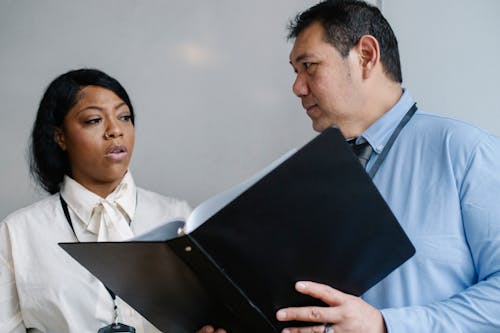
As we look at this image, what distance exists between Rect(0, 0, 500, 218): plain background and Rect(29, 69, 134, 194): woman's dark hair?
39cm

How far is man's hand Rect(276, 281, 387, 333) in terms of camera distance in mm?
997

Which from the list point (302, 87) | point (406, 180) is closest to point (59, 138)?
point (302, 87)

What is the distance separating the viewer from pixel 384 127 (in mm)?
1333

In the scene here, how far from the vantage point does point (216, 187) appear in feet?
7.60

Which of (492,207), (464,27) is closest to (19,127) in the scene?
(464,27)

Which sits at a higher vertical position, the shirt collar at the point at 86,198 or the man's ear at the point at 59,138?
the man's ear at the point at 59,138

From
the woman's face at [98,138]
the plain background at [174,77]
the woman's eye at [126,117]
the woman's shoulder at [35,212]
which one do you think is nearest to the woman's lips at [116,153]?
the woman's face at [98,138]

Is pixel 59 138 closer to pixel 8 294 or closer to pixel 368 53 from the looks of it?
pixel 8 294

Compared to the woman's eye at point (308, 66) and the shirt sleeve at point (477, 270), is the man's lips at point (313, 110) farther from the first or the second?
the shirt sleeve at point (477, 270)

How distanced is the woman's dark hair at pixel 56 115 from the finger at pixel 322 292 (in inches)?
44.0

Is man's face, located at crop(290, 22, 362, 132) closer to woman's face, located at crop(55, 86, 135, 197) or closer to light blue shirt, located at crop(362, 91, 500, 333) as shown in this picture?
light blue shirt, located at crop(362, 91, 500, 333)

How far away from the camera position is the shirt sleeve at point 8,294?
5.57 ft

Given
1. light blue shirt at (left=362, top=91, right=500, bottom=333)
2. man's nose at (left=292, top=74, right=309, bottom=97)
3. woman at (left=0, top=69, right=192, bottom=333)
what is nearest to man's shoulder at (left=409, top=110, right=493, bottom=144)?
light blue shirt at (left=362, top=91, right=500, bottom=333)

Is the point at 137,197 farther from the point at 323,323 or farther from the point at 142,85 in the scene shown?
the point at 323,323
